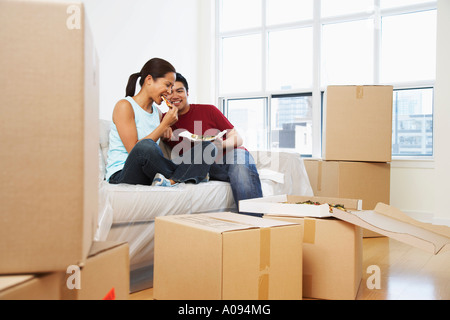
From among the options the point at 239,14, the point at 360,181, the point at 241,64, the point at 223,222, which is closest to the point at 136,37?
the point at 241,64

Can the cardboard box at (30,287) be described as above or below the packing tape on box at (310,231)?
above

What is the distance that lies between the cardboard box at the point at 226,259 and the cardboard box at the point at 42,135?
448 mm

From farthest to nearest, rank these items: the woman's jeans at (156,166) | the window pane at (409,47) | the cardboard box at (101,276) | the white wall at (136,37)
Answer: the window pane at (409,47), the white wall at (136,37), the woman's jeans at (156,166), the cardboard box at (101,276)

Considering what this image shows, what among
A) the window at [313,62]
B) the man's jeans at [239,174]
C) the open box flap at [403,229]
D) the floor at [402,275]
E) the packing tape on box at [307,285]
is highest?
the window at [313,62]

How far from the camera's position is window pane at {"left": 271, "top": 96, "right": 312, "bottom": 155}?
380 cm

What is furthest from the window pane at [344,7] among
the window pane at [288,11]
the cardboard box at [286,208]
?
the cardboard box at [286,208]

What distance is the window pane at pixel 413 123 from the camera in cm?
335

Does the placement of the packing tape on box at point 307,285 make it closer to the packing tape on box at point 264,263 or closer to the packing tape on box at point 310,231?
the packing tape on box at point 310,231

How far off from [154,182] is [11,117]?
44.3 inches

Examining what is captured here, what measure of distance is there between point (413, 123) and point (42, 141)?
339 centimetres

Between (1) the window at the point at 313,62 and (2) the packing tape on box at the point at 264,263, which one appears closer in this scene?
(2) the packing tape on box at the point at 264,263

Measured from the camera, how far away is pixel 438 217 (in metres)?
2.82

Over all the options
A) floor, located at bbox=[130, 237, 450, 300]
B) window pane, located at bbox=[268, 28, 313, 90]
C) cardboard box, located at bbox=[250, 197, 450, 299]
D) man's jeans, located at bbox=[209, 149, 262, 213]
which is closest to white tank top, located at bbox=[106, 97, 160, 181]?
man's jeans, located at bbox=[209, 149, 262, 213]

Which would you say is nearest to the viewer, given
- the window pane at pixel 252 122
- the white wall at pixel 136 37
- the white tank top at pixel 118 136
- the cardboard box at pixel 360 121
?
the white tank top at pixel 118 136
